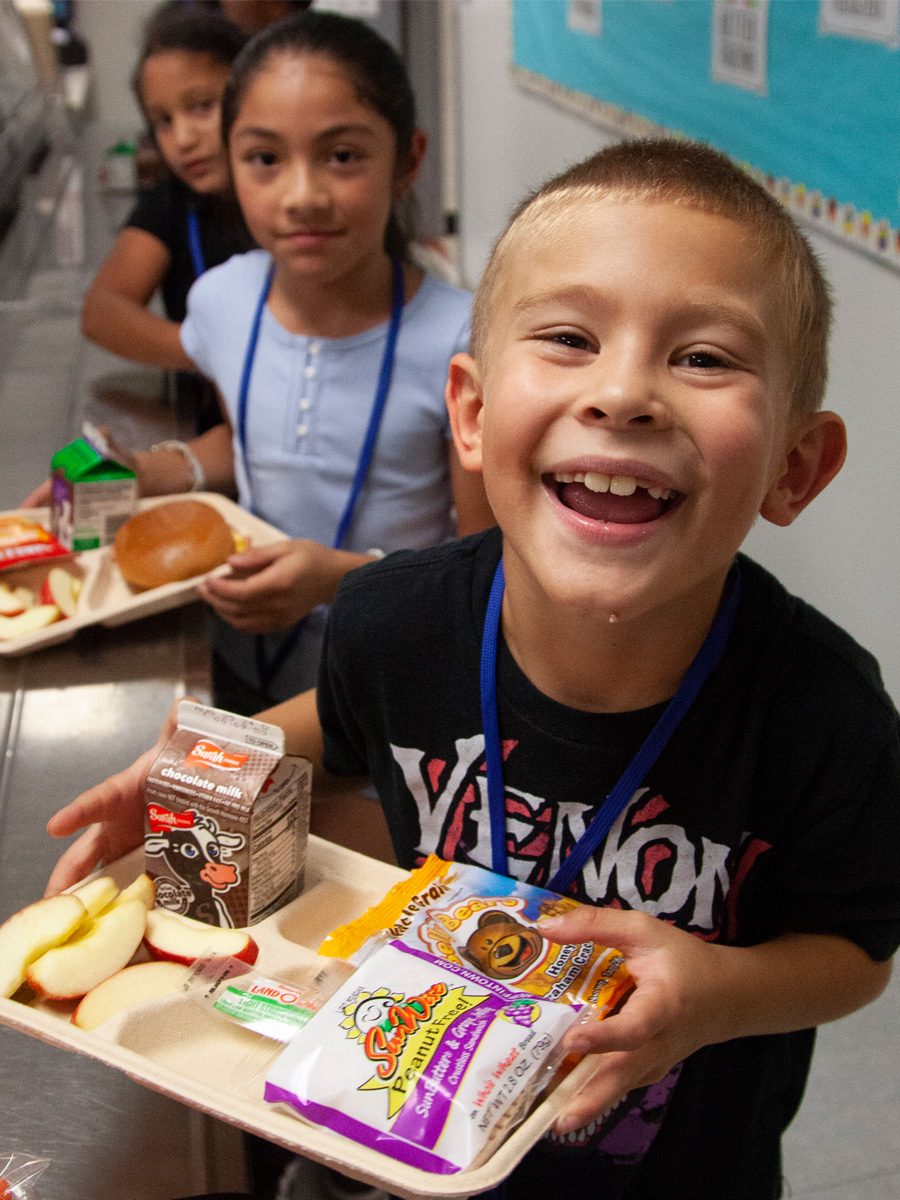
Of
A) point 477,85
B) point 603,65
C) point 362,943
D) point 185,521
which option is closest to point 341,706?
point 362,943

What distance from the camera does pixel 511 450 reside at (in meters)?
0.78

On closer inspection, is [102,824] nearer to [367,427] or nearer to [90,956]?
[90,956]

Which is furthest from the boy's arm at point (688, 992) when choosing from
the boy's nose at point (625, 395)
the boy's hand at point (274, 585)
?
the boy's hand at point (274, 585)

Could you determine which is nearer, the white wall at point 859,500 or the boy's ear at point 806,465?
the boy's ear at point 806,465

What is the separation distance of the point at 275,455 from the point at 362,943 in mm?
1057

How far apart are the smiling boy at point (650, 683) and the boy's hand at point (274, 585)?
1.23 feet

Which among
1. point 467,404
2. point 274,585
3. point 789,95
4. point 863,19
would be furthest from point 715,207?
point 789,95

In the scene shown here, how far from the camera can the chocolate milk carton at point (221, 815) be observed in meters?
0.78

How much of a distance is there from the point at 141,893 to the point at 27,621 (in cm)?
63

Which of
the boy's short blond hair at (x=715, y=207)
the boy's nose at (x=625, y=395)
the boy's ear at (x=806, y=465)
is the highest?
the boy's short blond hair at (x=715, y=207)

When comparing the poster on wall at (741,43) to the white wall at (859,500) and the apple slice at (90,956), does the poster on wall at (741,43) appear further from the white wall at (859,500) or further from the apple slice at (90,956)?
the apple slice at (90,956)

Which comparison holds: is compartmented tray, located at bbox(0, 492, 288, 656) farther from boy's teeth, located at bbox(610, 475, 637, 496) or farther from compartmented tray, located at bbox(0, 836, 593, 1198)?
boy's teeth, located at bbox(610, 475, 637, 496)

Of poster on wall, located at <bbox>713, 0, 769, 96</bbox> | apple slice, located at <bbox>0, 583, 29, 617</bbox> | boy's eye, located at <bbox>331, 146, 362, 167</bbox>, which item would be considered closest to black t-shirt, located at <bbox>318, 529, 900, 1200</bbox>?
apple slice, located at <bbox>0, 583, 29, 617</bbox>

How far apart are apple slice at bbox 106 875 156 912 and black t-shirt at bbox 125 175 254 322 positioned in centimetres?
169
